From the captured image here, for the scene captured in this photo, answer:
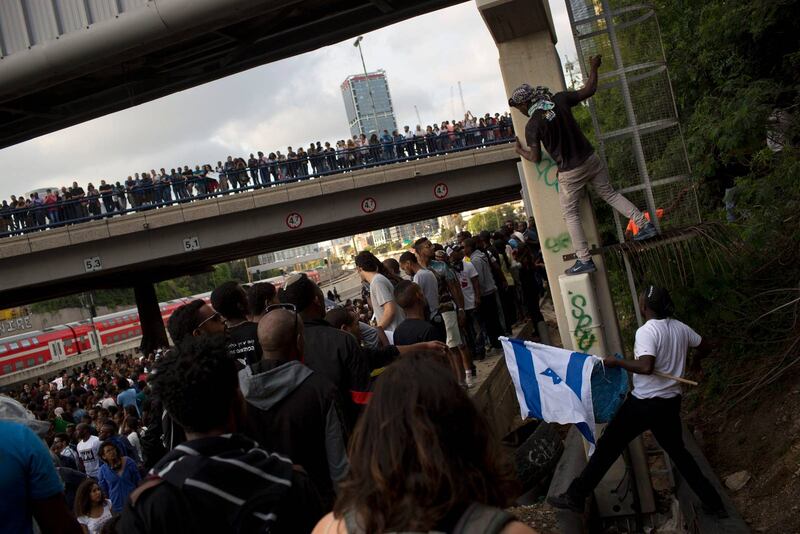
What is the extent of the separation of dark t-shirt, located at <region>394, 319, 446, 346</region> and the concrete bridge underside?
19.3m

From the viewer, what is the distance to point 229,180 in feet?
83.9

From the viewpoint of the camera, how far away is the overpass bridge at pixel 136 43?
12320mm

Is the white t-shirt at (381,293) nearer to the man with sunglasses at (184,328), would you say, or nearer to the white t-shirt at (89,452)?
the man with sunglasses at (184,328)

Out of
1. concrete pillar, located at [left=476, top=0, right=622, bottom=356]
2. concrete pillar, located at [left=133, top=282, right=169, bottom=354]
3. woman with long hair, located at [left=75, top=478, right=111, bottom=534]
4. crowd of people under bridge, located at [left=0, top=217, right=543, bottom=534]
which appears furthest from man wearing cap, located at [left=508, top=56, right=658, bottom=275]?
concrete pillar, located at [left=133, top=282, right=169, bottom=354]

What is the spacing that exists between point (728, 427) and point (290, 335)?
5478 millimetres

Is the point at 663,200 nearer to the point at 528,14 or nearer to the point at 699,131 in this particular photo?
the point at 528,14

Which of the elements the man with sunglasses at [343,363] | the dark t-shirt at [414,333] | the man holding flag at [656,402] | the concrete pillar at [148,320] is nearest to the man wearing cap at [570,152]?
the man holding flag at [656,402]

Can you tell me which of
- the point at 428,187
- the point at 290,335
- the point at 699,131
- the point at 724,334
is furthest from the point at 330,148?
the point at 290,335

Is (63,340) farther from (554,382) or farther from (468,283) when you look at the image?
(554,382)

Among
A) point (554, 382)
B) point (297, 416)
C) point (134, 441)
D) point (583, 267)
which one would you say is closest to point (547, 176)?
point (583, 267)

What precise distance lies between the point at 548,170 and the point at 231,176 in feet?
68.2

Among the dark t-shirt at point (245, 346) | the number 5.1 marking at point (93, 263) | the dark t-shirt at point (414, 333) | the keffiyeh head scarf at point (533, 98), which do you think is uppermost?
the number 5.1 marking at point (93, 263)

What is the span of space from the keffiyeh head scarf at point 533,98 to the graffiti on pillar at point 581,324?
1.56 metres

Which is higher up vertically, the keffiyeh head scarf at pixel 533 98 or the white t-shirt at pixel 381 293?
the keffiyeh head scarf at pixel 533 98
